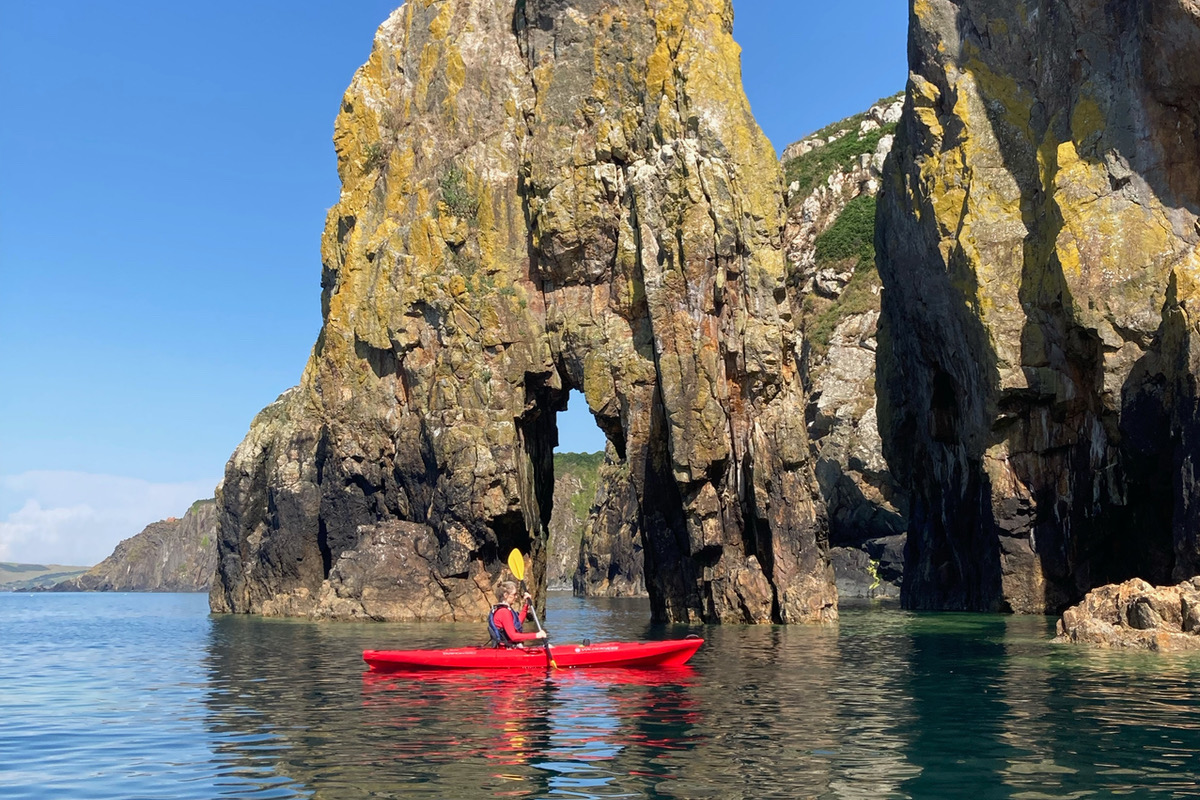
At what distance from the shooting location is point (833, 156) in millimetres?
103625

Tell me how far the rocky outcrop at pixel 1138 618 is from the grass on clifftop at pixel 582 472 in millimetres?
126755

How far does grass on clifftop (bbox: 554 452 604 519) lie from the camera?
164m

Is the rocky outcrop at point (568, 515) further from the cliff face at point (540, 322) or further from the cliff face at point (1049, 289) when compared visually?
the cliff face at point (1049, 289)

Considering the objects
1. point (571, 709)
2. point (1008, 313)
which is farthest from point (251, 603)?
point (571, 709)

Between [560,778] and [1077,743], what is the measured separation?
7.25 m

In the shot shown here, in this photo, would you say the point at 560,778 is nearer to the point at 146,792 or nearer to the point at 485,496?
the point at 146,792

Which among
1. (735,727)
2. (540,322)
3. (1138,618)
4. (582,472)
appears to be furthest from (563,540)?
(735,727)

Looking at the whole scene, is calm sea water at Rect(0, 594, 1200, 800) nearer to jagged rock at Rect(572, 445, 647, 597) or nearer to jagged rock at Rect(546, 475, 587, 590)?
jagged rock at Rect(572, 445, 647, 597)

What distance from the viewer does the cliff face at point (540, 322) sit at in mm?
44125

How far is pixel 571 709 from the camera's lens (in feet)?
62.8

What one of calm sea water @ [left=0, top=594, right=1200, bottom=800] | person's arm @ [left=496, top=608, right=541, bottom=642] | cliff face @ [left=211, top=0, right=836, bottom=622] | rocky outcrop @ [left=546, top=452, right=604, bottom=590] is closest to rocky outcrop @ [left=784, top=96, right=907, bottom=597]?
cliff face @ [left=211, top=0, right=836, bottom=622]

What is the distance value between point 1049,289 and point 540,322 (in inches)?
860

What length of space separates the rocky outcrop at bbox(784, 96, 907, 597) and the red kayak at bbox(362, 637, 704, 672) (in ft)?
155

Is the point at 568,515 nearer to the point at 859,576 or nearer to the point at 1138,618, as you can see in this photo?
the point at 859,576
